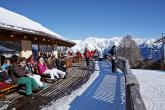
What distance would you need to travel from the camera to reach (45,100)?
333 inches

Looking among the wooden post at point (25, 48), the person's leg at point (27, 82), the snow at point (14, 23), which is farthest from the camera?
the wooden post at point (25, 48)

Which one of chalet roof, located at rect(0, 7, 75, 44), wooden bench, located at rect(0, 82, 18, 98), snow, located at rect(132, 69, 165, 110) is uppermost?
chalet roof, located at rect(0, 7, 75, 44)

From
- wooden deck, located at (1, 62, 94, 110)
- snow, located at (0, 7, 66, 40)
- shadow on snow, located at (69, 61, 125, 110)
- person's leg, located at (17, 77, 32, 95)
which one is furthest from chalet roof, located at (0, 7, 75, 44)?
shadow on snow, located at (69, 61, 125, 110)

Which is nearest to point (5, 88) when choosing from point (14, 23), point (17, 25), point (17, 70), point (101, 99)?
point (17, 70)

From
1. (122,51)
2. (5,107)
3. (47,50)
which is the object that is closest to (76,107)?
(5,107)

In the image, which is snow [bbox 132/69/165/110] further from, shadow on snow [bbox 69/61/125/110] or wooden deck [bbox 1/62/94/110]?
wooden deck [bbox 1/62/94/110]

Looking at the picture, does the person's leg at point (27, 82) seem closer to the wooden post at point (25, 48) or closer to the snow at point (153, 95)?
the snow at point (153, 95)

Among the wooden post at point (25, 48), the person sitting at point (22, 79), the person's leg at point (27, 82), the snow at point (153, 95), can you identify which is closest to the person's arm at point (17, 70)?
the person sitting at point (22, 79)

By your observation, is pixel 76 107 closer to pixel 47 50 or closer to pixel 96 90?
pixel 96 90

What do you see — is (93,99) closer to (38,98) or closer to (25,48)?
(38,98)

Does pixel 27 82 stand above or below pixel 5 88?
above

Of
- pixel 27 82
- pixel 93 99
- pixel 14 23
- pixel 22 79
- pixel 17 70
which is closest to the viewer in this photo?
pixel 93 99

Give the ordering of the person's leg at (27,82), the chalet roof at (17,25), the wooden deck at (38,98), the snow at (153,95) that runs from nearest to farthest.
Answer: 1. the wooden deck at (38,98)
2. the snow at (153,95)
3. the person's leg at (27,82)
4. the chalet roof at (17,25)

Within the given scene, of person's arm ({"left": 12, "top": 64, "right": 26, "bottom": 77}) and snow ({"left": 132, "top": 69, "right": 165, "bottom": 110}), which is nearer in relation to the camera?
snow ({"left": 132, "top": 69, "right": 165, "bottom": 110})
